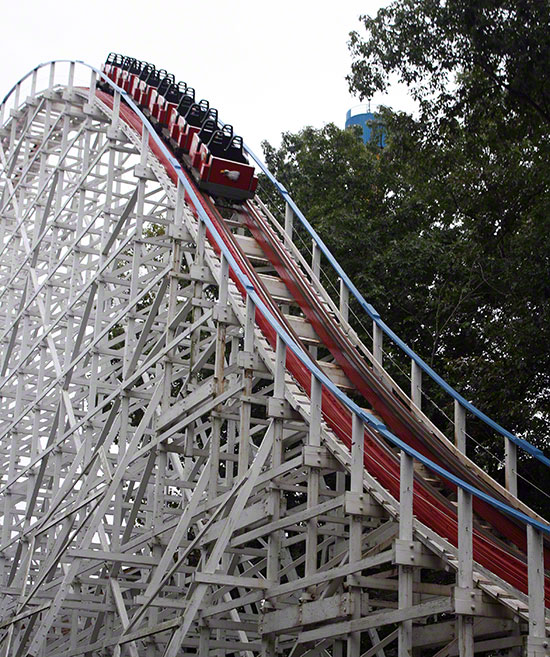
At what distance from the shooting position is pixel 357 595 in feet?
25.7

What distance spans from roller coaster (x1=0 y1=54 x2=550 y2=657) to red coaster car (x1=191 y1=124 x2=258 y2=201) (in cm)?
3

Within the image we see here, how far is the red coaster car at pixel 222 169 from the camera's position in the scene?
14148 millimetres

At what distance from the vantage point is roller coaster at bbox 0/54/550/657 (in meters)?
A: 7.77

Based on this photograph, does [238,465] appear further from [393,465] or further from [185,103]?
[185,103]

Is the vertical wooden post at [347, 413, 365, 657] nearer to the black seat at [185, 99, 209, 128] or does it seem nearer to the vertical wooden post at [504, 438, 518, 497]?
the vertical wooden post at [504, 438, 518, 497]

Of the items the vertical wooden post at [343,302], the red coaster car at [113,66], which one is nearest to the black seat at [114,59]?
the red coaster car at [113,66]

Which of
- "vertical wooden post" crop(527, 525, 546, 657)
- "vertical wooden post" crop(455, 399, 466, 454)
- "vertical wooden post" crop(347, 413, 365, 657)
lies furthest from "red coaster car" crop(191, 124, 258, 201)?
"vertical wooden post" crop(527, 525, 546, 657)

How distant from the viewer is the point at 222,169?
46.5ft

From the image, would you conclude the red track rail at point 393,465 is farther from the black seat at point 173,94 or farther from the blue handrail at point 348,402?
the black seat at point 173,94

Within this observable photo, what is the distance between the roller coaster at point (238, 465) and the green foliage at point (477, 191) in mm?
1009

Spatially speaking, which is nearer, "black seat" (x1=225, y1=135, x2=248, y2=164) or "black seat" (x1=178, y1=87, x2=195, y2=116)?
"black seat" (x1=225, y1=135, x2=248, y2=164)

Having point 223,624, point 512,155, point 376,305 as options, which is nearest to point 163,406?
point 223,624

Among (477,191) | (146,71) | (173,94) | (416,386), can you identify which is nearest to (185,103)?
(173,94)

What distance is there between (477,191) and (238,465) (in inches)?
252
